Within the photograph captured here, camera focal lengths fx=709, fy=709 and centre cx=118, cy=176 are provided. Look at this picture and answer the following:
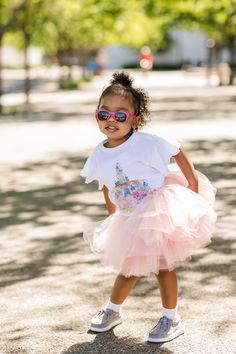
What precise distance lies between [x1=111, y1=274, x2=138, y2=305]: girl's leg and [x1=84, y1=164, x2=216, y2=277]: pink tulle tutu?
0.43 feet

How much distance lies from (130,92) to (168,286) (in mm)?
1094

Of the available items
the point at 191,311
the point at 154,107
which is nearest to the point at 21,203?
the point at 191,311

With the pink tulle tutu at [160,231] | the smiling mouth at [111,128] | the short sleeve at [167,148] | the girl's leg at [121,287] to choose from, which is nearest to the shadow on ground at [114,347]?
the girl's leg at [121,287]

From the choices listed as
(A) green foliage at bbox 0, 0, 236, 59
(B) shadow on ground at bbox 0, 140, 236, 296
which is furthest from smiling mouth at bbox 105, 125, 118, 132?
(A) green foliage at bbox 0, 0, 236, 59

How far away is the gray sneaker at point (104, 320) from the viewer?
4090mm

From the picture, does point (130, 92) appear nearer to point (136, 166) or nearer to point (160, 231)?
point (136, 166)

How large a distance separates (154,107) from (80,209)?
47.0 feet

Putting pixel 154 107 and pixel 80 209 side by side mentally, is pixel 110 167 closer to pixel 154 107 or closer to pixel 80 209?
pixel 80 209

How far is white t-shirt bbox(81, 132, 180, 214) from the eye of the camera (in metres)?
3.88

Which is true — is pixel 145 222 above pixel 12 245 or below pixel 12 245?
A: above

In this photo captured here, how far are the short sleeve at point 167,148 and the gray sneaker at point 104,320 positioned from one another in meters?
0.96

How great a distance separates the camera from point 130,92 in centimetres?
392

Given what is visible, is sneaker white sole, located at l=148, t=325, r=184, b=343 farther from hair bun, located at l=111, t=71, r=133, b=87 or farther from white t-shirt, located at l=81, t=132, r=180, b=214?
hair bun, located at l=111, t=71, r=133, b=87

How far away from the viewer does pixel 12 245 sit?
617 cm
